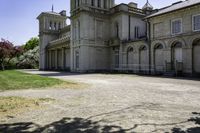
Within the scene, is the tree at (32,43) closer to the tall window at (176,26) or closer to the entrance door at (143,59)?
the entrance door at (143,59)

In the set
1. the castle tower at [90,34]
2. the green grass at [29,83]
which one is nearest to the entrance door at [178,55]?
the castle tower at [90,34]

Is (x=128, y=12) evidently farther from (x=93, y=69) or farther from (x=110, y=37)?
(x=93, y=69)

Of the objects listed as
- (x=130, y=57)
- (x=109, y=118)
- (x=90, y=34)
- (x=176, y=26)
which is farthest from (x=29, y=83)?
(x=90, y=34)

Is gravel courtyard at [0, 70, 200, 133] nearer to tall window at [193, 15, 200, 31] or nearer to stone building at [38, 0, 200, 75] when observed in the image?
tall window at [193, 15, 200, 31]

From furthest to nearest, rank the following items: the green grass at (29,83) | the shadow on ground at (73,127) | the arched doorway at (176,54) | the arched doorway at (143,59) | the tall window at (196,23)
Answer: the arched doorway at (143,59) → the arched doorway at (176,54) → the tall window at (196,23) → the green grass at (29,83) → the shadow on ground at (73,127)

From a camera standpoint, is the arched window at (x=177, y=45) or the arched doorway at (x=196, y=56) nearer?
the arched doorway at (x=196, y=56)

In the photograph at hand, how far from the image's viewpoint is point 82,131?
4984 millimetres

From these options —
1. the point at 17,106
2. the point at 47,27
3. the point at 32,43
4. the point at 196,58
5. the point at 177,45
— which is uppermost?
the point at 47,27

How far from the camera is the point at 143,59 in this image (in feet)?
97.3

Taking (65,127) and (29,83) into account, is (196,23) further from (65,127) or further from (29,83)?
(65,127)

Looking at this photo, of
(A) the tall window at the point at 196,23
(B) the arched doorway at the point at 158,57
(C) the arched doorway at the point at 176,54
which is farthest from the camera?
(B) the arched doorway at the point at 158,57

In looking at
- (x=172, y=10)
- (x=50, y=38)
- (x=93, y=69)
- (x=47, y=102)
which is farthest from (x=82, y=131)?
(x=50, y=38)

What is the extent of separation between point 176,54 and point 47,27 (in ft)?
112

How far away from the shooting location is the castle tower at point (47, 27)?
52000 millimetres
